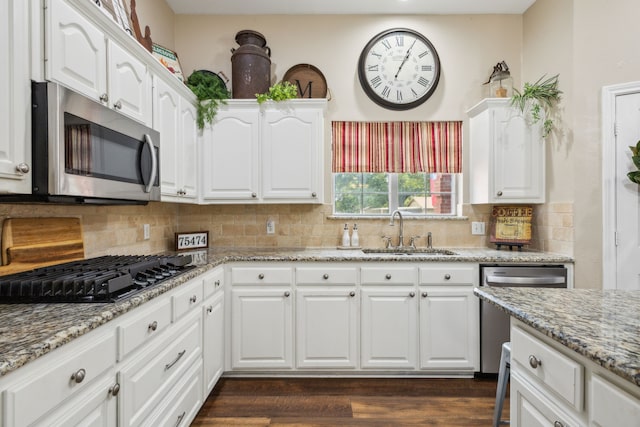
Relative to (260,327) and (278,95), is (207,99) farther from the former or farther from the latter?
(260,327)

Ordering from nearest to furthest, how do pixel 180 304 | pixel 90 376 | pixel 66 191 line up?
pixel 90 376, pixel 66 191, pixel 180 304

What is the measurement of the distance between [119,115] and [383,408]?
232 cm

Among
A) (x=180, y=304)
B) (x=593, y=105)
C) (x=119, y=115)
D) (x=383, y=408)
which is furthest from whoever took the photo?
(x=593, y=105)

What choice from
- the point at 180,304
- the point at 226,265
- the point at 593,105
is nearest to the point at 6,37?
the point at 180,304

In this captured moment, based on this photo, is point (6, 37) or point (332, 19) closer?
point (6, 37)

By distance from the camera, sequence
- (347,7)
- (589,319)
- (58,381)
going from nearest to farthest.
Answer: (58,381), (589,319), (347,7)

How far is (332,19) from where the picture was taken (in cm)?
329

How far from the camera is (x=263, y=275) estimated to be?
2.61 meters

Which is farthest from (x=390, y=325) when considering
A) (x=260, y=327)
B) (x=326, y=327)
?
(x=260, y=327)

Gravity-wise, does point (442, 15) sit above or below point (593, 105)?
above

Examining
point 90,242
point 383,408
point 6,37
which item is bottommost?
point 383,408

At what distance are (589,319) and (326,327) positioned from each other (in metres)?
1.81

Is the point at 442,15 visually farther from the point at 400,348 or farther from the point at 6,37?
the point at 6,37

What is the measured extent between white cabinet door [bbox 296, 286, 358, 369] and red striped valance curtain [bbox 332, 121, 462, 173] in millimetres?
1253
